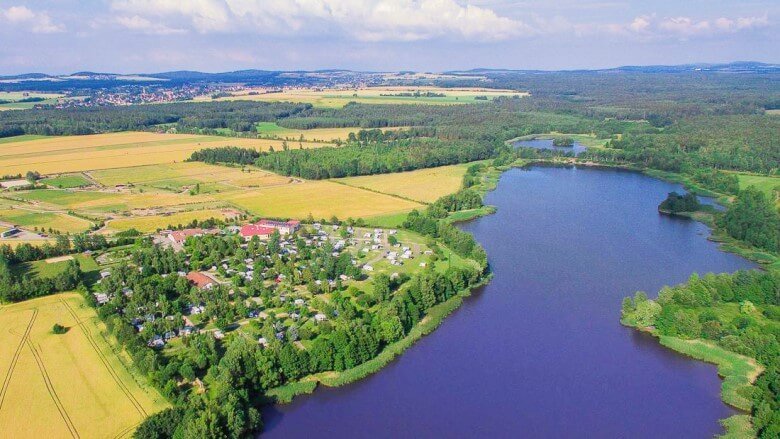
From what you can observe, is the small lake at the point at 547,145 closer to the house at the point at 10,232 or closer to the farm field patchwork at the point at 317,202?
the farm field patchwork at the point at 317,202

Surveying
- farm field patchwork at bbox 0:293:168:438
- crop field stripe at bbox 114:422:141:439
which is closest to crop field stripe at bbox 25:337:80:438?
farm field patchwork at bbox 0:293:168:438

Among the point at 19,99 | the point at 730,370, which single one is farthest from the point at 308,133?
the point at 19,99

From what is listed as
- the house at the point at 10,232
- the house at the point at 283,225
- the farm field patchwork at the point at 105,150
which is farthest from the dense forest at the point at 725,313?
the farm field patchwork at the point at 105,150

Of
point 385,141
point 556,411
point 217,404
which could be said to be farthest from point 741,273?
point 385,141

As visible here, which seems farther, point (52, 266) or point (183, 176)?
point (183, 176)

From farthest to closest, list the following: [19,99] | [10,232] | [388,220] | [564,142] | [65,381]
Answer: [19,99] < [564,142] < [388,220] < [10,232] < [65,381]

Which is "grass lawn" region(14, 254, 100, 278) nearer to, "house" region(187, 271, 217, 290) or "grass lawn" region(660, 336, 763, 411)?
"house" region(187, 271, 217, 290)

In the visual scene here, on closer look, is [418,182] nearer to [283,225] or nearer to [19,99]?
[283,225]
